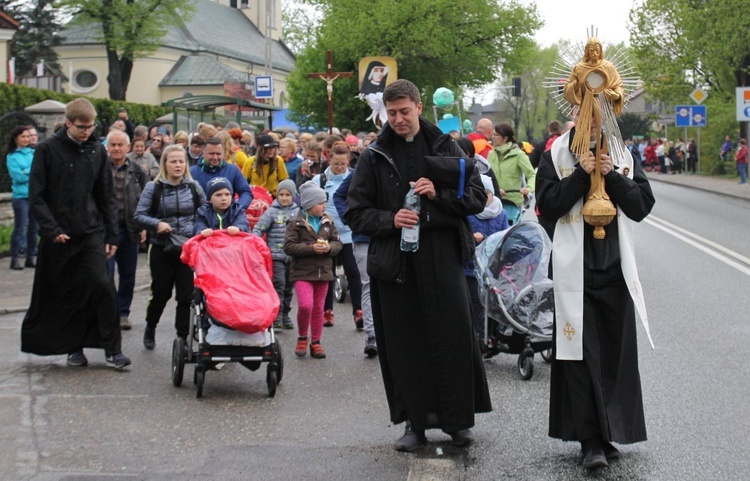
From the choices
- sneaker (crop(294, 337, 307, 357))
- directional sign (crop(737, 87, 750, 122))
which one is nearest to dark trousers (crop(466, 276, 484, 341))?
sneaker (crop(294, 337, 307, 357))

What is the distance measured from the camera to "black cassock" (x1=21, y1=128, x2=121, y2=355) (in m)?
8.73

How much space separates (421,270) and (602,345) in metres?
1.06

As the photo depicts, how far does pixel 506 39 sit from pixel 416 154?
161 feet

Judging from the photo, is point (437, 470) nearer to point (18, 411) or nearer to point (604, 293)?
point (604, 293)

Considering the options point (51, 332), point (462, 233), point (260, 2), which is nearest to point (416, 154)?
point (462, 233)


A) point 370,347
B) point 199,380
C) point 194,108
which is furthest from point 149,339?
point 194,108

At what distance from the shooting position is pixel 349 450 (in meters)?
6.43

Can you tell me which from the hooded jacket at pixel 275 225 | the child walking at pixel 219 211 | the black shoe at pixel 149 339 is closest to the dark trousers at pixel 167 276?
the black shoe at pixel 149 339

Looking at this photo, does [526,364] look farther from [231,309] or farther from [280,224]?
[280,224]

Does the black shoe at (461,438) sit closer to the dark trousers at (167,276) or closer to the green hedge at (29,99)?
the dark trousers at (167,276)

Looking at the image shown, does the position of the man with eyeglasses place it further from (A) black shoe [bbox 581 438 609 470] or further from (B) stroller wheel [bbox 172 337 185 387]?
(A) black shoe [bbox 581 438 609 470]

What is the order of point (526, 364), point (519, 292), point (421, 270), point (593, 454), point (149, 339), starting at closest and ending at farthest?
point (593, 454)
point (421, 270)
point (526, 364)
point (519, 292)
point (149, 339)

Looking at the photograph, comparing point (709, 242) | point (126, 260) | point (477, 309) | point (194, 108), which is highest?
point (194, 108)

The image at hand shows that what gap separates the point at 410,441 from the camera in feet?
20.9
